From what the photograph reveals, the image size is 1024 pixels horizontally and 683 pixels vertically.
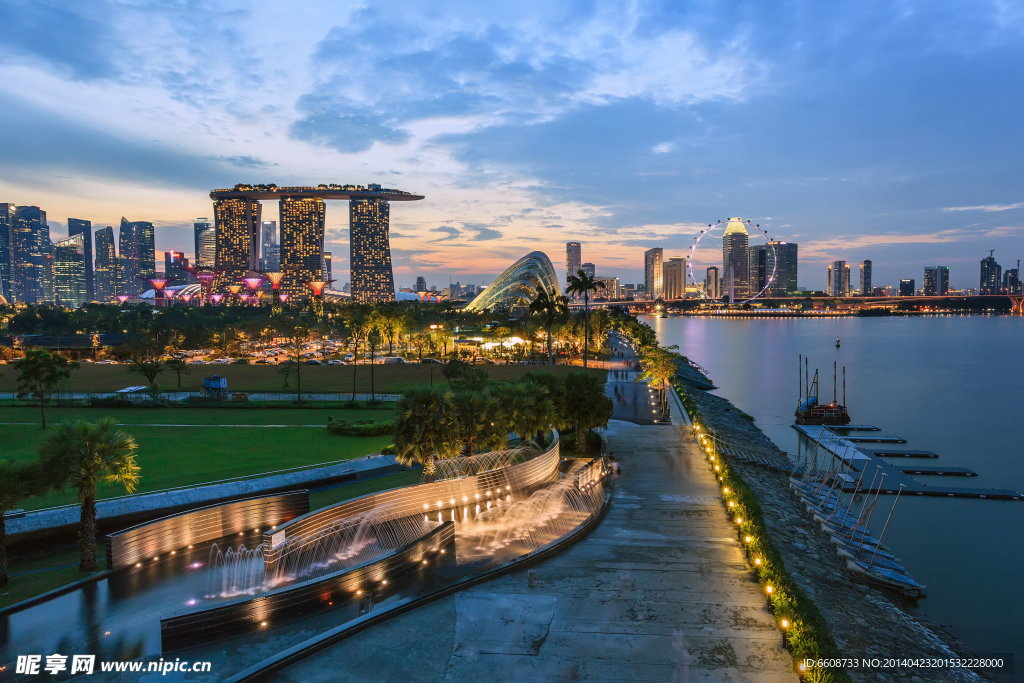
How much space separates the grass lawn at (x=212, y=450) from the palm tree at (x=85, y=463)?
5055 mm

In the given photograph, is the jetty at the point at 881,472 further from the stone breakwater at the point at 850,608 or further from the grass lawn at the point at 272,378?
the grass lawn at the point at 272,378

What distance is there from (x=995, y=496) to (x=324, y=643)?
2838 centimetres

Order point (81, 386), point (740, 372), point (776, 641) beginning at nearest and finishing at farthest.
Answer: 1. point (776, 641)
2. point (81, 386)
3. point (740, 372)

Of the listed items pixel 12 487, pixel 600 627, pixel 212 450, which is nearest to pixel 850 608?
pixel 600 627

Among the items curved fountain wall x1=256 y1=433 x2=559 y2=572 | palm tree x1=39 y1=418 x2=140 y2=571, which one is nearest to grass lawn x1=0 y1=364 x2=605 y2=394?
curved fountain wall x1=256 y1=433 x2=559 y2=572

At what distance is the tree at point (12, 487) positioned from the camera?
12062 millimetres

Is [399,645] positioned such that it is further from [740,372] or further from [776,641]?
[740,372]

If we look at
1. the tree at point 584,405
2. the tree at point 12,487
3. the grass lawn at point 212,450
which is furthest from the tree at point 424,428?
the tree at point 12,487

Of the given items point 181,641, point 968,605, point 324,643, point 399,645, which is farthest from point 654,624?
point 968,605

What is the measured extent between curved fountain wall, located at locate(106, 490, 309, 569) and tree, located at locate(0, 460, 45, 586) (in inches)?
70.7

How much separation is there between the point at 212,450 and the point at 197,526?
10.8 meters

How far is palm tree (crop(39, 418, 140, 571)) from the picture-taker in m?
12.8

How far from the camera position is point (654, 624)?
37.1 ft

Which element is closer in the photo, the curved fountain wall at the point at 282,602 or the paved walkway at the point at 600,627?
the paved walkway at the point at 600,627
